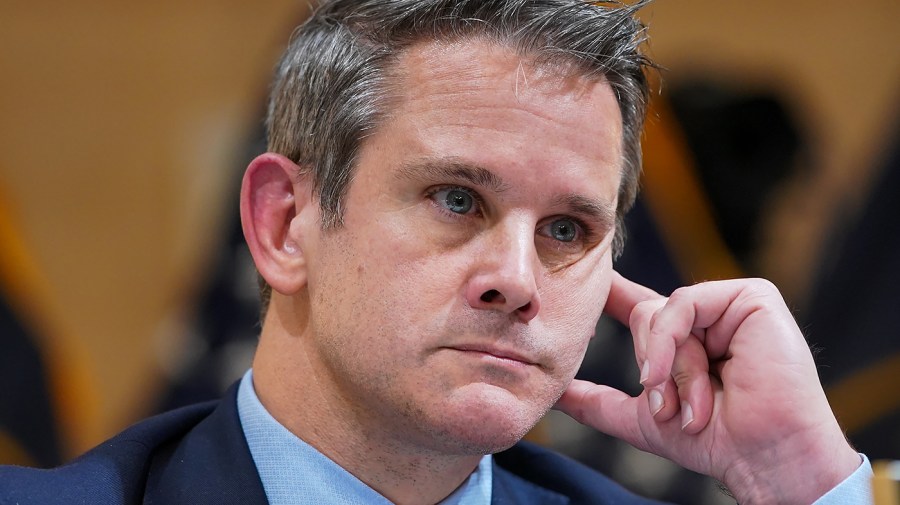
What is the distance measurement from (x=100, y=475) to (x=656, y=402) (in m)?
1.21

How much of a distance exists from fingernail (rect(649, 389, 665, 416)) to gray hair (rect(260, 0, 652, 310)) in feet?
1.59

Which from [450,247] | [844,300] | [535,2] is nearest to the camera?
[450,247]

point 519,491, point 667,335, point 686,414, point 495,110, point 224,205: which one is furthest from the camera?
point 224,205

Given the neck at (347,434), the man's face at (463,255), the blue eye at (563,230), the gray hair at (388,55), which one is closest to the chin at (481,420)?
the man's face at (463,255)

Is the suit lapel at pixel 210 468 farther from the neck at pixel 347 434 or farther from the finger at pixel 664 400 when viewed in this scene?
the finger at pixel 664 400

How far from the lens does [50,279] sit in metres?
3.81

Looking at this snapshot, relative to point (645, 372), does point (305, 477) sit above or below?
below

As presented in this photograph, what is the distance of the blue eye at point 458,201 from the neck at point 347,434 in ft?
1.52

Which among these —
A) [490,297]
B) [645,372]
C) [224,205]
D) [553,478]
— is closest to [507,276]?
[490,297]

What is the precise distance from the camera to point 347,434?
2.26 metres

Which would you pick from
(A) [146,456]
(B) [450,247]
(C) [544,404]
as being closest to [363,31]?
(B) [450,247]

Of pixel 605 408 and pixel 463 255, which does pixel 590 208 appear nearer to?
pixel 463 255

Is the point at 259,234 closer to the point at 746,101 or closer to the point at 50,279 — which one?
the point at 50,279

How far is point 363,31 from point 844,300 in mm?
2223
